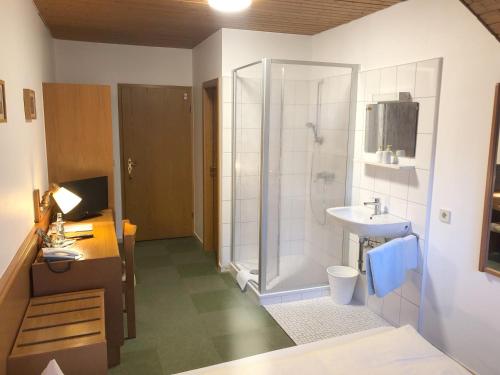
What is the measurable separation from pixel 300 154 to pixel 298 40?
135cm

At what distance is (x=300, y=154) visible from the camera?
3609 millimetres

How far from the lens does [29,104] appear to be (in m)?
2.77

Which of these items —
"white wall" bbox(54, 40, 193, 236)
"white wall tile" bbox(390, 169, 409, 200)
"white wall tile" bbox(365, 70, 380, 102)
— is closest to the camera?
"white wall tile" bbox(390, 169, 409, 200)

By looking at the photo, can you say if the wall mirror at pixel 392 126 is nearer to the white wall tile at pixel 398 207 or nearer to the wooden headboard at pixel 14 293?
the white wall tile at pixel 398 207

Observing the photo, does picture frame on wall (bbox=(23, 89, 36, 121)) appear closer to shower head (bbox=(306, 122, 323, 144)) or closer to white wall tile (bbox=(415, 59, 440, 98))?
shower head (bbox=(306, 122, 323, 144))

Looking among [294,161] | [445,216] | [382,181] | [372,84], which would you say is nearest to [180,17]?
[294,161]

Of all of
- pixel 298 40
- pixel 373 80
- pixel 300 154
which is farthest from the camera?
pixel 298 40

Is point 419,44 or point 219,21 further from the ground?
point 219,21

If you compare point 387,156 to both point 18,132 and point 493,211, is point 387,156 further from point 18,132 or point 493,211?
point 18,132

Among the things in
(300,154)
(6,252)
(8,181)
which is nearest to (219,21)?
(300,154)

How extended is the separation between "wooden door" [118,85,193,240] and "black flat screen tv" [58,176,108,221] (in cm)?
128

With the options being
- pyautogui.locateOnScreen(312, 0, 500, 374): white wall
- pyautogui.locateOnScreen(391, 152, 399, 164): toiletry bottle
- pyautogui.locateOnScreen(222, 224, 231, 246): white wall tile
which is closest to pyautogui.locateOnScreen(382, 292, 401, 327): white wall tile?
pyautogui.locateOnScreen(312, 0, 500, 374): white wall

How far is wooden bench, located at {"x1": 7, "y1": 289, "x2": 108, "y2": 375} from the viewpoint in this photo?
6.39ft

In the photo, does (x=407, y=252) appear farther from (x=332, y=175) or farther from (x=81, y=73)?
(x=81, y=73)
